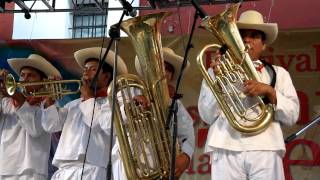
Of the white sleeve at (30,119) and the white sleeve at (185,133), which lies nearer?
the white sleeve at (185,133)

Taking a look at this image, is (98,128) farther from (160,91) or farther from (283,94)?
(283,94)

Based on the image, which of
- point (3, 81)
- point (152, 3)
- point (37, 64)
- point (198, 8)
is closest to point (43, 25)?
point (152, 3)

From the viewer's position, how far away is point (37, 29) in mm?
8984

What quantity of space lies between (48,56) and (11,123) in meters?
1.52

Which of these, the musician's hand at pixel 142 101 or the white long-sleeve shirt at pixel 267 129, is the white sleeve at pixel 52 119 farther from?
the white long-sleeve shirt at pixel 267 129

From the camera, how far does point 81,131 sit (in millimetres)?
4160

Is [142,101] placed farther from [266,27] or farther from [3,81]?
[3,81]

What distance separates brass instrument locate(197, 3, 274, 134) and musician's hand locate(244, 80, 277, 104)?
56 mm

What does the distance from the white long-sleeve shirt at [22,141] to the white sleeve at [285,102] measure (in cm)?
213

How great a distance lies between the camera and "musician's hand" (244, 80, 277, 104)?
3.11 meters

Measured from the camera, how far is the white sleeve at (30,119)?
14.3 feet

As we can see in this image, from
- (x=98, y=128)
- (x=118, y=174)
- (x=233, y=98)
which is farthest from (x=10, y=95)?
(x=233, y=98)

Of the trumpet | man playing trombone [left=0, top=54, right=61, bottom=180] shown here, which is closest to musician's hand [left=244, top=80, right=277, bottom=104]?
the trumpet

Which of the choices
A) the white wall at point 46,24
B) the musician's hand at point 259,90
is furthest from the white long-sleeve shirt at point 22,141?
the white wall at point 46,24
